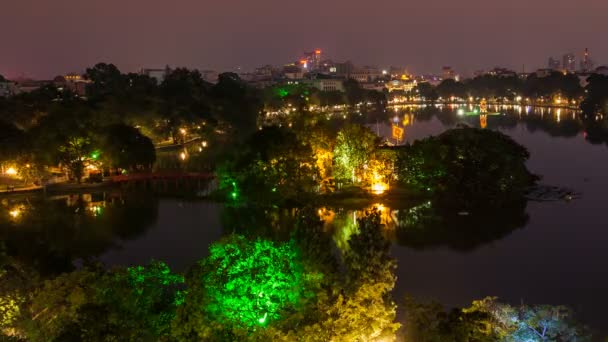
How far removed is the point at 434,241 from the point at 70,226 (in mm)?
10485

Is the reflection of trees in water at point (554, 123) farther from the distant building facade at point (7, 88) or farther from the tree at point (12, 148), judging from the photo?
the distant building facade at point (7, 88)

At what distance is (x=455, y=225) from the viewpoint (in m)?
16.7

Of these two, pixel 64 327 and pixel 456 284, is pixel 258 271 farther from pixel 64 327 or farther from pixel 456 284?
pixel 456 284

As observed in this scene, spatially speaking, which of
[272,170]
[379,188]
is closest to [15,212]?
[272,170]

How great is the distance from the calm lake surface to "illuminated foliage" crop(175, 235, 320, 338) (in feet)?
14.8

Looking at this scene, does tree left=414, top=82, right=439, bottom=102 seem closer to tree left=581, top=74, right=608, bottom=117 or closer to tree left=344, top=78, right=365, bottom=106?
tree left=344, top=78, right=365, bottom=106

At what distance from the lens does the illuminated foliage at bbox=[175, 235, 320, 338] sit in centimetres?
723

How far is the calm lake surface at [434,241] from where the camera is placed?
39.9 ft

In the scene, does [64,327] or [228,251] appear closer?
[64,327]

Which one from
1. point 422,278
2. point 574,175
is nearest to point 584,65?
point 574,175

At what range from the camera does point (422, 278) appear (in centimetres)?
1265

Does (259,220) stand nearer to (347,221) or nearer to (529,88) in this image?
(347,221)

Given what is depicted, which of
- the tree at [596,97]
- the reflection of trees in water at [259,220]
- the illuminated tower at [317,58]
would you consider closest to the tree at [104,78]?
the reflection of trees in water at [259,220]

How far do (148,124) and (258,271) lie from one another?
27.7m
